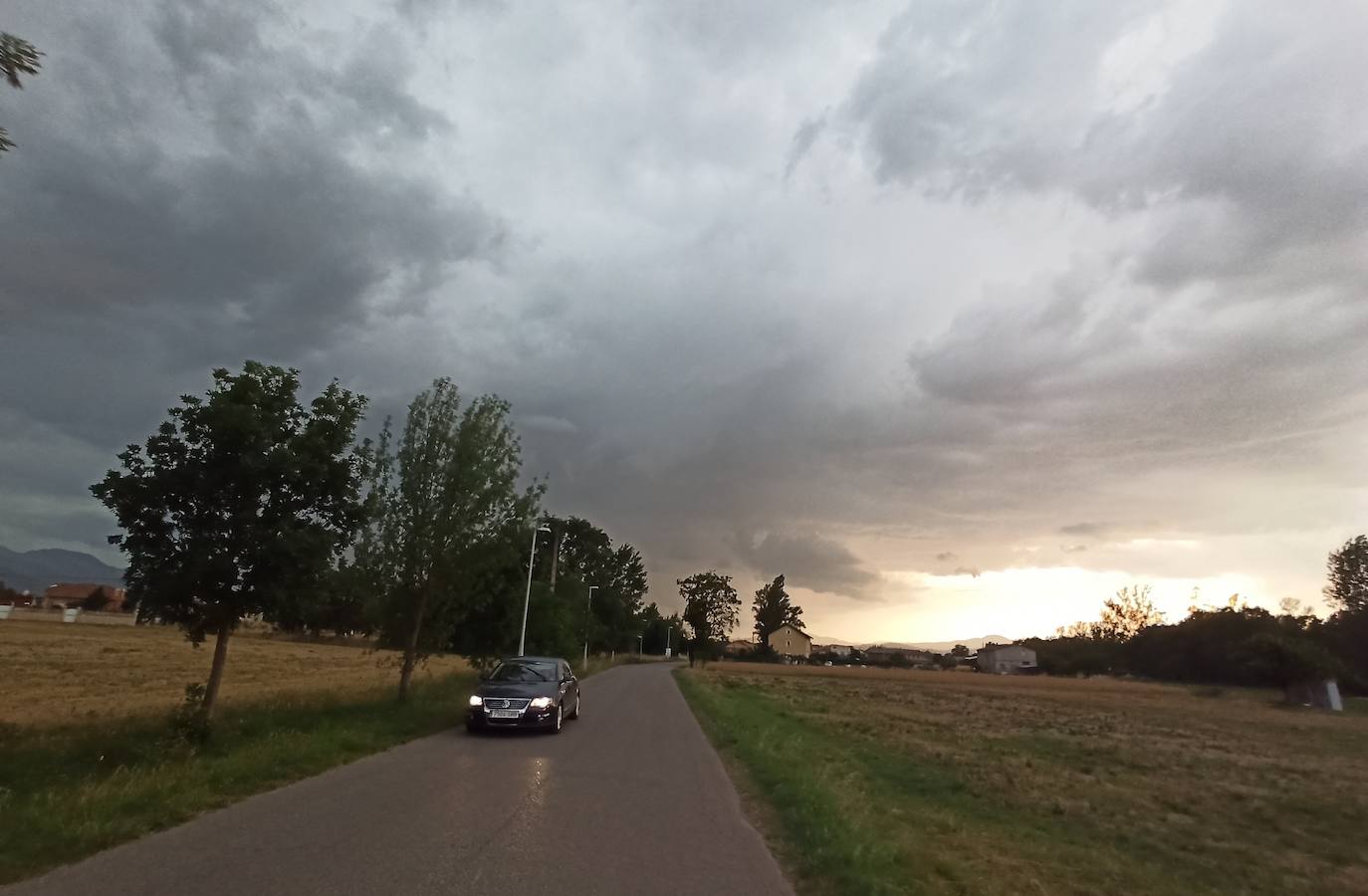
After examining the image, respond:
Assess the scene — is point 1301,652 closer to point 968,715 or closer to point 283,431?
point 968,715

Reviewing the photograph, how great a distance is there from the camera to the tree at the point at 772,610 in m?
153

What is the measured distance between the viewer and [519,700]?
17391mm

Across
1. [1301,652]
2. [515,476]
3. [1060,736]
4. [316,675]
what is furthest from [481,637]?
[1301,652]

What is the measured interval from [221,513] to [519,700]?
7103mm

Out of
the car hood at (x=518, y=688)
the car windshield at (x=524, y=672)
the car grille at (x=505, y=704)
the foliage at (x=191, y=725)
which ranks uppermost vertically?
the car windshield at (x=524, y=672)

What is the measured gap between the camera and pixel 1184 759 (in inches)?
894

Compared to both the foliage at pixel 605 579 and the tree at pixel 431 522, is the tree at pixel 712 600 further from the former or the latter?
the tree at pixel 431 522

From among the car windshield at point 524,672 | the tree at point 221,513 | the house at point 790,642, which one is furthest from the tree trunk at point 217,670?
the house at point 790,642

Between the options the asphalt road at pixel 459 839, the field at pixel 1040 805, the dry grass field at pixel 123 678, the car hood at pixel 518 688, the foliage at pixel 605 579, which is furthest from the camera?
the foliage at pixel 605 579

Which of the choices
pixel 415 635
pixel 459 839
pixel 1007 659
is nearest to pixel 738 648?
pixel 1007 659

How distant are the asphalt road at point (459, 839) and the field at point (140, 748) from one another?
0.47m

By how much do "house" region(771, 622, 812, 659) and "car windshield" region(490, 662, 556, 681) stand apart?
12540cm

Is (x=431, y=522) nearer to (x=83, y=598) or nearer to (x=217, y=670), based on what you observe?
(x=217, y=670)

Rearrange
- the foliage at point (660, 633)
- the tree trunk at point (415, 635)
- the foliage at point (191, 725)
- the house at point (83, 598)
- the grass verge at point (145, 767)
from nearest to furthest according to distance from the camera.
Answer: the grass verge at point (145, 767)
the foliage at point (191, 725)
the tree trunk at point (415, 635)
the house at point (83, 598)
the foliage at point (660, 633)
